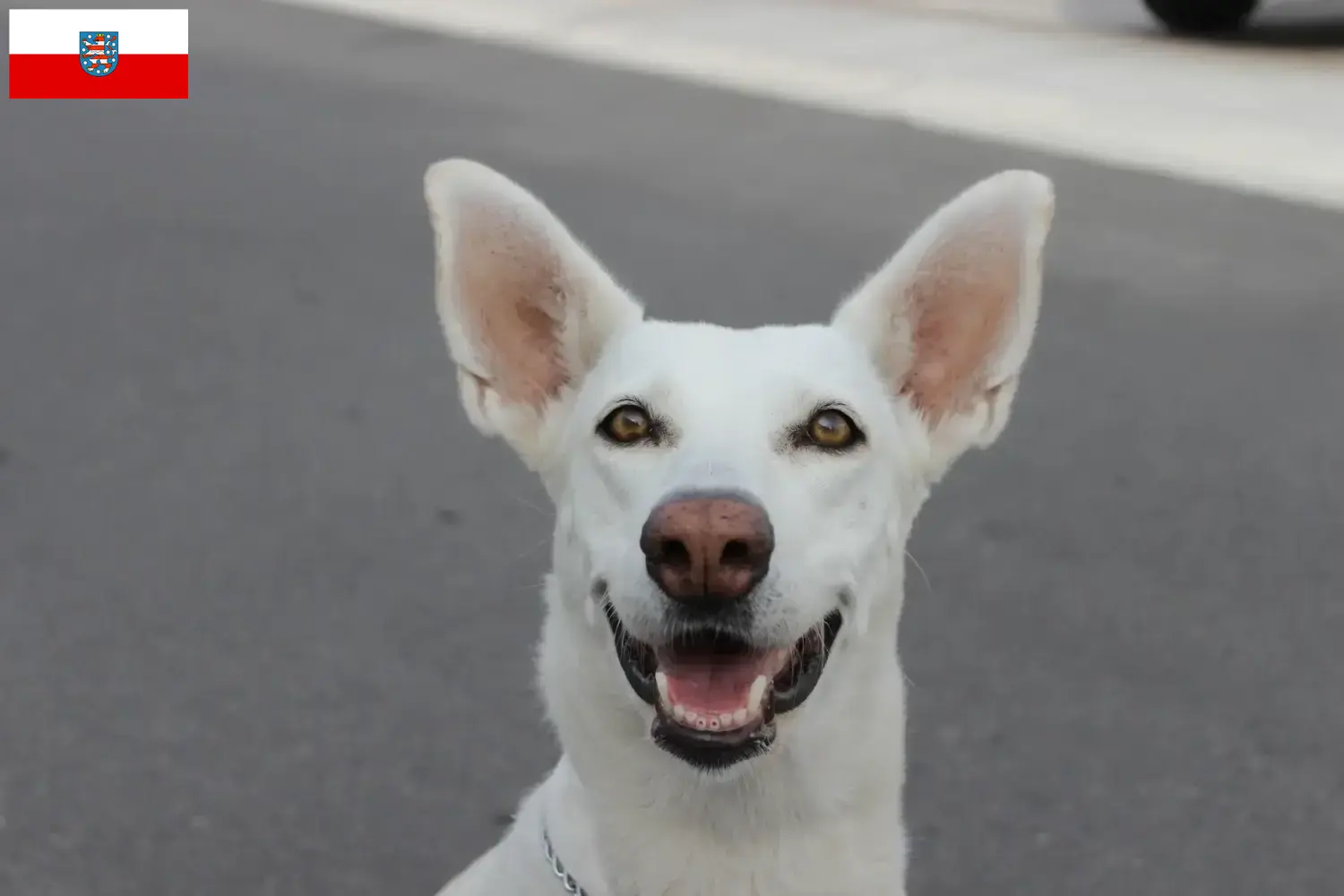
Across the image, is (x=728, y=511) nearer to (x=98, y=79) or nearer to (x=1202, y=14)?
(x=98, y=79)

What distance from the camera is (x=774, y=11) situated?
409 inches

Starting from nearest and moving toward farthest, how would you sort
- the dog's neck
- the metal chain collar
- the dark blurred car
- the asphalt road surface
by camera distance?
the dog's neck < the metal chain collar < the asphalt road surface < the dark blurred car

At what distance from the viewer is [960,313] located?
7.72ft

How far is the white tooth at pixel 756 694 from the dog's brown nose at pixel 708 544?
18 centimetres

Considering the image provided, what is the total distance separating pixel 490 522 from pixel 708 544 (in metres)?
2.85

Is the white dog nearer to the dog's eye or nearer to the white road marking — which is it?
the dog's eye

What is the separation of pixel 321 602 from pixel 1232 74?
6.97 m

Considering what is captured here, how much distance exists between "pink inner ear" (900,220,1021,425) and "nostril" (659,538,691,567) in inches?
27.4

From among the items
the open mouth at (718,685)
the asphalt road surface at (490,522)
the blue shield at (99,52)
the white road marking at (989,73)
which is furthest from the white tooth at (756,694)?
the blue shield at (99,52)

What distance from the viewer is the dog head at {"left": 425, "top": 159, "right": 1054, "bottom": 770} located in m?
1.97

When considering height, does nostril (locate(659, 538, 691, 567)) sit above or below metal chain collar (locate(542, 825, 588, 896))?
above

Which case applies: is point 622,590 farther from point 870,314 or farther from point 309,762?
point 309,762

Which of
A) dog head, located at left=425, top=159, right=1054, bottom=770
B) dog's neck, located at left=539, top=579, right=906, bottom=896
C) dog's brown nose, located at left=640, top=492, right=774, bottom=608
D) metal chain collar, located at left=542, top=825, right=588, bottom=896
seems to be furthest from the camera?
metal chain collar, located at left=542, top=825, right=588, bottom=896

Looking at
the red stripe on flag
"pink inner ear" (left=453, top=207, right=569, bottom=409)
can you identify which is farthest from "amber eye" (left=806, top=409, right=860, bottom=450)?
the red stripe on flag
